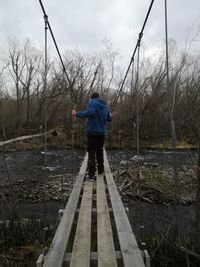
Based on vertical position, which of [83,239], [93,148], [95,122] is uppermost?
[95,122]

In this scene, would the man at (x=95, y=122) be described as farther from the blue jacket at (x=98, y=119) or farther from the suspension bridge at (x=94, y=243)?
the suspension bridge at (x=94, y=243)

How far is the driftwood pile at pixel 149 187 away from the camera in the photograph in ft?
18.1

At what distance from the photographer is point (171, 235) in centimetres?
312

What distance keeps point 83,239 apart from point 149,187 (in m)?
4.18

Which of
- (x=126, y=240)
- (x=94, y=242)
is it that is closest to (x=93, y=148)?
(x=94, y=242)

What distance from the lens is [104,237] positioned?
1988mm

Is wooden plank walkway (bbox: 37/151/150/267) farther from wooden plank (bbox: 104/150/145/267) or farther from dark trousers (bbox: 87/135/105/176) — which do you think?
dark trousers (bbox: 87/135/105/176)

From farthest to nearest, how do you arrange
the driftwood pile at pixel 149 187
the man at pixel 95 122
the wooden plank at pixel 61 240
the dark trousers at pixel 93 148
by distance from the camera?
the driftwood pile at pixel 149 187, the dark trousers at pixel 93 148, the man at pixel 95 122, the wooden plank at pixel 61 240

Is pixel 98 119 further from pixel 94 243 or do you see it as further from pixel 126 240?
pixel 126 240

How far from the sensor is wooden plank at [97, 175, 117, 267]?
1.67m

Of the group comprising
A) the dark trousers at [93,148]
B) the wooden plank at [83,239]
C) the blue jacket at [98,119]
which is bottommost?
the wooden plank at [83,239]

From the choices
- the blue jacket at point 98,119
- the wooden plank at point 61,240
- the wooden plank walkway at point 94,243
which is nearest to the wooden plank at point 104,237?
the wooden plank walkway at point 94,243

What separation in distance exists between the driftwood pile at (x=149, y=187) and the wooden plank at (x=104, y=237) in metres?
2.22

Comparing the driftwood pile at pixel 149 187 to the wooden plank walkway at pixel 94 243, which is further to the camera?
the driftwood pile at pixel 149 187
